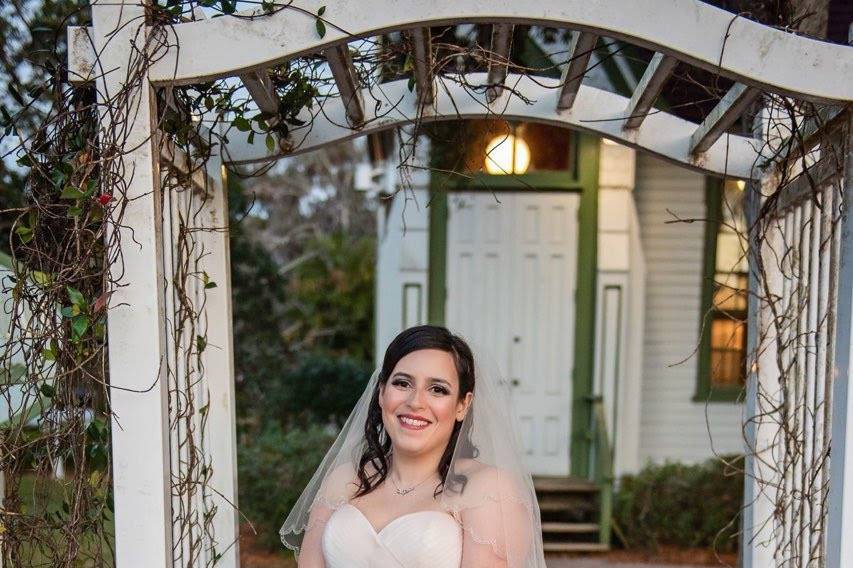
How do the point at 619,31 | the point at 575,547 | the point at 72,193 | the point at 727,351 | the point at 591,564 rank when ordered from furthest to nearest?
1. the point at 727,351
2. the point at 575,547
3. the point at 591,564
4. the point at 72,193
5. the point at 619,31

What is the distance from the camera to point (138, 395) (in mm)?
1926

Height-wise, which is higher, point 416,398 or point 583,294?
point 583,294

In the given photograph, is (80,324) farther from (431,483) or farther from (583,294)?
(583,294)

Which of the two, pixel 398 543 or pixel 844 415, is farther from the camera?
pixel 398 543

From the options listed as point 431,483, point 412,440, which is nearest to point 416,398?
point 412,440

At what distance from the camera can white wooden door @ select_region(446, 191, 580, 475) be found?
7047 mm

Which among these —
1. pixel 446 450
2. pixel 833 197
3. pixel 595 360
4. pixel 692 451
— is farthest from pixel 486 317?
pixel 833 197

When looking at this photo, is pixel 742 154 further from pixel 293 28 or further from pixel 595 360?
pixel 595 360

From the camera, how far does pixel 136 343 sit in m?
1.92

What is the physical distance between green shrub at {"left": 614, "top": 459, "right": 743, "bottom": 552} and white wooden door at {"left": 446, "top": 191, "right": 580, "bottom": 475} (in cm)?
69

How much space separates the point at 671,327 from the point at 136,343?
6.39 metres

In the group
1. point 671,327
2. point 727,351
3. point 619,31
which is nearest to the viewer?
point 619,31

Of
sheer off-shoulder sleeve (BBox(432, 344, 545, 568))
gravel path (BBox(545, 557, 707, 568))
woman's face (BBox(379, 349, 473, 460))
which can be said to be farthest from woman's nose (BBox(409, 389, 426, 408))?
gravel path (BBox(545, 557, 707, 568))

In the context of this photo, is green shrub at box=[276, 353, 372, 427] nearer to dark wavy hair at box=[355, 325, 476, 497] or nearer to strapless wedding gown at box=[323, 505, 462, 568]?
dark wavy hair at box=[355, 325, 476, 497]
